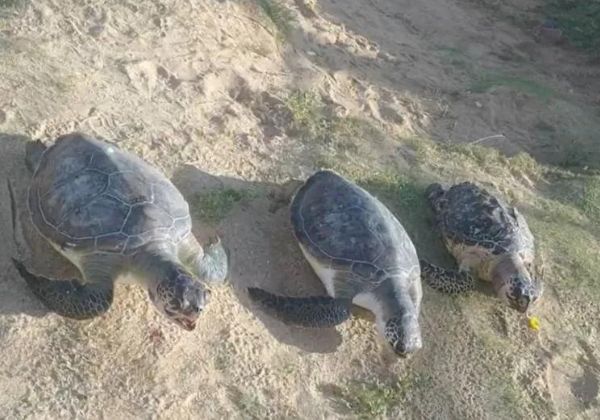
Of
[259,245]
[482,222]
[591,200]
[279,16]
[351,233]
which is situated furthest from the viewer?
[279,16]

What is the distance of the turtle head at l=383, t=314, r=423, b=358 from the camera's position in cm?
490

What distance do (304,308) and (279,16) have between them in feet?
13.7

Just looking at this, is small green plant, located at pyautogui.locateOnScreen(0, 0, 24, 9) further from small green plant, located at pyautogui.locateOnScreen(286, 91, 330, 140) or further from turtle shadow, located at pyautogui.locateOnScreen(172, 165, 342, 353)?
small green plant, located at pyautogui.locateOnScreen(286, 91, 330, 140)

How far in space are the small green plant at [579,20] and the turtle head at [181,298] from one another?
798cm

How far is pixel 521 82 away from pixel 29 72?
571cm

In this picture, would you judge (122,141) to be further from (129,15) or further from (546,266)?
(546,266)

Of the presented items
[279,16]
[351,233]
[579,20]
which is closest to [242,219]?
[351,233]

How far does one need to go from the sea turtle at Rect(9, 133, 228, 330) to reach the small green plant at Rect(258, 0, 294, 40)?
3.39m

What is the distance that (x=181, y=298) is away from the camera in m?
4.36

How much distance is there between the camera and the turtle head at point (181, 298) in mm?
4363

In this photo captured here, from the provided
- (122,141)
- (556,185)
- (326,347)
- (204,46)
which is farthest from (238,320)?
(556,185)

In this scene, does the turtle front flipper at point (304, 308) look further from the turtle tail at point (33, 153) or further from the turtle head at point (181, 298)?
the turtle tail at point (33, 153)

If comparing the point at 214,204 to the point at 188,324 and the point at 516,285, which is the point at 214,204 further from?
the point at 516,285

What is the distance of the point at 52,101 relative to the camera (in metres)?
5.77
